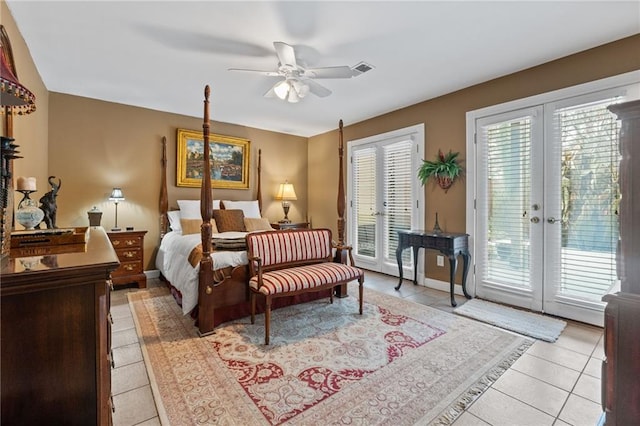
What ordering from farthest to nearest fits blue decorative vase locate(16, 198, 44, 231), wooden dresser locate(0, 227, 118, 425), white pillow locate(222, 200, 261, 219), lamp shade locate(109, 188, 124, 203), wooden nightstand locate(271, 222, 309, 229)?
wooden nightstand locate(271, 222, 309, 229) → white pillow locate(222, 200, 261, 219) → lamp shade locate(109, 188, 124, 203) → blue decorative vase locate(16, 198, 44, 231) → wooden dresser locate(0, 227, 118, 425)

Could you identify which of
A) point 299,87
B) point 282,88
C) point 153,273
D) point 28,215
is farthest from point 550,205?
point 153,273

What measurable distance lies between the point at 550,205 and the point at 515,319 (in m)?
1.17

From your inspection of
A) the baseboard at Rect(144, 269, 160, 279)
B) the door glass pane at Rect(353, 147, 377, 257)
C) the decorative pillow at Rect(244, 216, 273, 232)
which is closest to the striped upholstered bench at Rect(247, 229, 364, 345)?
the decorative pillow at Rect(244, 216, 273, 232)

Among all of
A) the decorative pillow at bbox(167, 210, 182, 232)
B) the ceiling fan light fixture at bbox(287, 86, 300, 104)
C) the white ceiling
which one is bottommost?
the decorative pillow at bbox(167, 210, 182, 232)

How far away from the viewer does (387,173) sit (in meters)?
4.48

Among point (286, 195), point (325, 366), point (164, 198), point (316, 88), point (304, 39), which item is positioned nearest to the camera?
point (325, 366)

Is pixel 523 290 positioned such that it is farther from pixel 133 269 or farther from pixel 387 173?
pixel 133 269

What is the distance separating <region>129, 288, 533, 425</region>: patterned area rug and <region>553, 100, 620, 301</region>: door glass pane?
0.92 meters

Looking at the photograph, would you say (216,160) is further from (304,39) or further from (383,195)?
(304,39)

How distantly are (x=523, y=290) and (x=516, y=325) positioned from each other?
1.84 feet

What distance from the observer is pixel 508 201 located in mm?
3156

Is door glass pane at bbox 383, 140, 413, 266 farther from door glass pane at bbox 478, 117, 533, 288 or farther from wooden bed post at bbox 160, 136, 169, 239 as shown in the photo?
wooden bed post at bbox 160, 136, 169, 239

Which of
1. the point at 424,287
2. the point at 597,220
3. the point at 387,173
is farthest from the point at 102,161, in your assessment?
the point at 597,220

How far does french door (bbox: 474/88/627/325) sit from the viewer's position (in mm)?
2555
